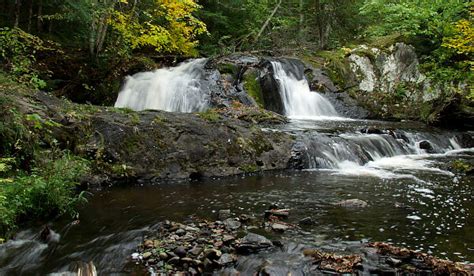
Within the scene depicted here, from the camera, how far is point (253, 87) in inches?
631

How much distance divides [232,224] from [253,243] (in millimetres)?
785

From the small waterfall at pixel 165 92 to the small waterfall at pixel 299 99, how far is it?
339 cm

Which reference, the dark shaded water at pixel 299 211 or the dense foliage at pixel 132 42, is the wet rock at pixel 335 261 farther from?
the dense foliage at pixel 132 42

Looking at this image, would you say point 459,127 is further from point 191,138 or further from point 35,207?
point 35,207

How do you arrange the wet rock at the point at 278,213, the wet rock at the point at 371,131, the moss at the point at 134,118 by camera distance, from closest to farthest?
the wet rock at the point at 278,213
the moss at the point at 134,118
the wet rock at the point at 371,131

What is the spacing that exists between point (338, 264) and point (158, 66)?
1398cm

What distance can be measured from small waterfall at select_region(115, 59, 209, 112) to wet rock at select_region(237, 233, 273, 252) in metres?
9.93

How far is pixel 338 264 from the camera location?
4.30 m

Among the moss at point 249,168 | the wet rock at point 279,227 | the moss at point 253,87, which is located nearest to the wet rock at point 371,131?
the moss at point 253,87

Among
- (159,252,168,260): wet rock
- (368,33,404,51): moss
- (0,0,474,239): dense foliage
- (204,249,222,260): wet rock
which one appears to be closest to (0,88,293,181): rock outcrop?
(0,0,474,239): dense foliage

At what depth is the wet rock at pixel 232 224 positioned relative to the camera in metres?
5.48

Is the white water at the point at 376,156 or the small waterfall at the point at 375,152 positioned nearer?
the white water at the point at 376,156

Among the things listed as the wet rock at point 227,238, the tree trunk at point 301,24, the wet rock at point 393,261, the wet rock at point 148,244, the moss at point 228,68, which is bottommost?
the wet rock at point 148,244

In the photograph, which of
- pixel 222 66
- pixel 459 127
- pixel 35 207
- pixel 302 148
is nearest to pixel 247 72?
pixel 222 66
